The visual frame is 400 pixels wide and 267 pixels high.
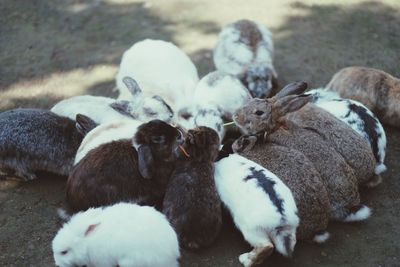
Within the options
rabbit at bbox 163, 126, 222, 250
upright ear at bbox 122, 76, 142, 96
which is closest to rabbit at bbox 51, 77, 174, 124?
upright ear at bbox 122, 76, 142, 96

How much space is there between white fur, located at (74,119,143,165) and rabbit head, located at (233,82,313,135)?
2.74 feet

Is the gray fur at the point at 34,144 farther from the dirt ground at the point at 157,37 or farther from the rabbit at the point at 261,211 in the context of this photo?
the rabbit at the point at 261,211

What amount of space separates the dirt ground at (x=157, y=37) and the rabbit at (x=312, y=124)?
0.34 metres

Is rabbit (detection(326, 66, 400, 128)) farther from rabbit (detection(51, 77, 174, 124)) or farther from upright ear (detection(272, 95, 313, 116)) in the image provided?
rabbit (detection(51, 77, 174, 124))

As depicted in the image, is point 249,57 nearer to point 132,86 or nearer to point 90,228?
point 132,86

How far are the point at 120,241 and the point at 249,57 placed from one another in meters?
2.70

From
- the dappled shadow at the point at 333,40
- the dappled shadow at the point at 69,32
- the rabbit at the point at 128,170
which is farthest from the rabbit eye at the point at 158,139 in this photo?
the dappled shadow at the point at 69,32

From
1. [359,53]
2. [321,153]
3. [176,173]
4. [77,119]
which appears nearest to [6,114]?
[77,119]

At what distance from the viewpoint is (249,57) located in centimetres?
519

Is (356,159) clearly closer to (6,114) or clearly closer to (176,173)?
(176,173)

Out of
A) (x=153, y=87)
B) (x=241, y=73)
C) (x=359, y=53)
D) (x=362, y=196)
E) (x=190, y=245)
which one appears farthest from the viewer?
(x=359, y=53)

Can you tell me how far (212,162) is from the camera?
151 inches

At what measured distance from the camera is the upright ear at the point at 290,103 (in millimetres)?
4051

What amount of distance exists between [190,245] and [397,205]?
1.66 meters
